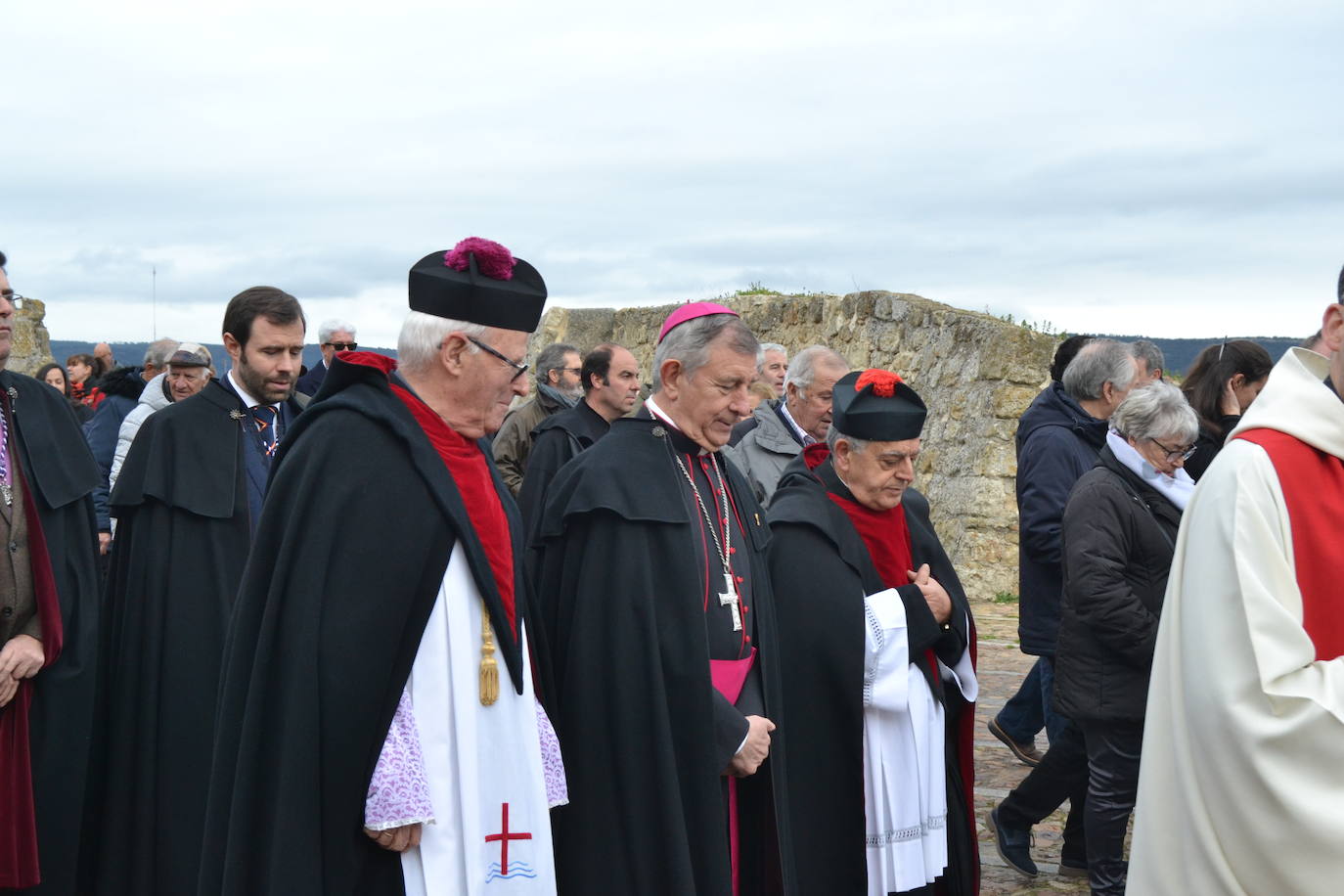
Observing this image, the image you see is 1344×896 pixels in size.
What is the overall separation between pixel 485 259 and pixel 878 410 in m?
1.61

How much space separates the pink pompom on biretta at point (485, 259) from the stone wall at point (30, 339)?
42.3 ft

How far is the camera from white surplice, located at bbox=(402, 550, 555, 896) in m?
2.86

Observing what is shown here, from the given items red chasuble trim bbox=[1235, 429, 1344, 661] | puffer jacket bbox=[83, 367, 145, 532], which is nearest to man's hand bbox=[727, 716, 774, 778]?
red chasuble trim bbox=[1235, 429, 1344, 661]

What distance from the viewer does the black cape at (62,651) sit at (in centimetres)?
439

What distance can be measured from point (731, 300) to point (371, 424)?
1181 centimetres

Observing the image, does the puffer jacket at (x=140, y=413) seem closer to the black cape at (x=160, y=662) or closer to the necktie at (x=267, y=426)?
the necktie at (x=267, y=426)

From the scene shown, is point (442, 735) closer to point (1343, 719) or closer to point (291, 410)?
point (1343, 719)

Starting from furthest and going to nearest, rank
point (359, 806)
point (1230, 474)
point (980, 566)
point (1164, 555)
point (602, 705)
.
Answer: point (980, 566)
point (1164, 555)
point (602, 705)
point (359, 806)
point (1230, 474)

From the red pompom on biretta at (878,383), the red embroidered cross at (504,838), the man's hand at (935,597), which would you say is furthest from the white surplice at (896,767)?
the red embroidered cross at (504,838)

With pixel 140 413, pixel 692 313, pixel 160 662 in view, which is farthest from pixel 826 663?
pixel 140 413

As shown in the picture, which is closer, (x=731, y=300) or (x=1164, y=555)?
(x=1164, y=555)

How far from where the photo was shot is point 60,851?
14.5ft

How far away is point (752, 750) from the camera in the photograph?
3.53m

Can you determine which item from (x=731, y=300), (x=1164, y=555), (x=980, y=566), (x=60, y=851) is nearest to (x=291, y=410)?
(x=60, y=851)
